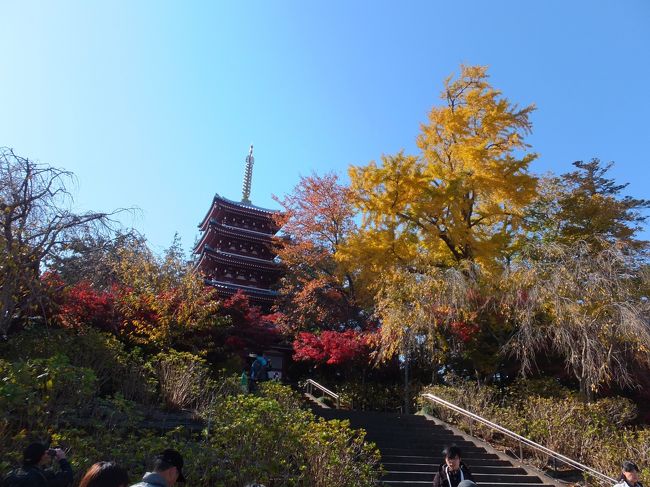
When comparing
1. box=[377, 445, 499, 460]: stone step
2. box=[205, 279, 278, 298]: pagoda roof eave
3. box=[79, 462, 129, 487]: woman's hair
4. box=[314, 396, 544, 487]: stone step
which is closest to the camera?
box=[79, 462, 129, 487]: woman's hair

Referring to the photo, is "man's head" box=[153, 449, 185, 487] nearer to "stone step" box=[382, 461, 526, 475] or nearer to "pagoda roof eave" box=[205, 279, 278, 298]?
"stone step" box=[382, 461, 526, 475]

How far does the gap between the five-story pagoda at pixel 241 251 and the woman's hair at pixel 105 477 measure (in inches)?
852

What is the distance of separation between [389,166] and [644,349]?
24.6ft

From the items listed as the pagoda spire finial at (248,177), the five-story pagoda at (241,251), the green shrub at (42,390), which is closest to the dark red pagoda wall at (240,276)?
the five-story pagoda at (241,251)

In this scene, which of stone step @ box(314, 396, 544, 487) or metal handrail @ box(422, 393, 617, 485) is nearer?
metal handrail @ box(422, 393, 617, 485)

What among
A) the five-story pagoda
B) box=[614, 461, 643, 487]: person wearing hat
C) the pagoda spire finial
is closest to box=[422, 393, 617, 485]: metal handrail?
box=[614, 461, 643, 487]: person wearing hat

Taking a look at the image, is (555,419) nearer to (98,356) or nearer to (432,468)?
(432,468)

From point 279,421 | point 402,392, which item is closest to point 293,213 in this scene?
point 402,392

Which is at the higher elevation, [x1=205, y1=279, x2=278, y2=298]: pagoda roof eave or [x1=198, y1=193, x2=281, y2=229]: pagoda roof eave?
[x1=198, y1=193, x2=281, y2=229]: pagoda roof eave

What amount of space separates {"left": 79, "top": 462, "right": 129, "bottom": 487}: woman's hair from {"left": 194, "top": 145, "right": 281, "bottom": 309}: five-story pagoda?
21.6 m

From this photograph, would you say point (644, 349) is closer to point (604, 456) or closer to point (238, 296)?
point (604, 456)

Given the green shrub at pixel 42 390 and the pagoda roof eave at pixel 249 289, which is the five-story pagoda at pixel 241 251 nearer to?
the pagoda roof eave at pixel 249 289

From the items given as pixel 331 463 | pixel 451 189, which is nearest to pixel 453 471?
pixel 331 463

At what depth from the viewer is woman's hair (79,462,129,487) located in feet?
7.61
